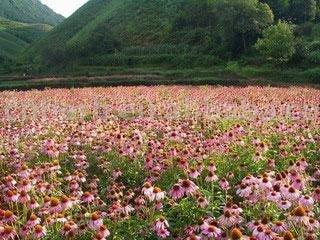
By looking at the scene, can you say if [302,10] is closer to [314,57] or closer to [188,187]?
[314,57]

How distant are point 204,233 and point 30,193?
314 cm

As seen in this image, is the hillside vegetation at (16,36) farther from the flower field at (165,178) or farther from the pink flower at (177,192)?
the pink flower at (177,192)

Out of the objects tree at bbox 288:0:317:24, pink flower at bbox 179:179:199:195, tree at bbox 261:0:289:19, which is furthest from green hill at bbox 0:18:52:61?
pink flower at bbox 179:179:199:195

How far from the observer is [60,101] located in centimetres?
1973

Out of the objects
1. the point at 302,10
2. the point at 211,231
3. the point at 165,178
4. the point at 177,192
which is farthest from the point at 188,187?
the point at 302,10

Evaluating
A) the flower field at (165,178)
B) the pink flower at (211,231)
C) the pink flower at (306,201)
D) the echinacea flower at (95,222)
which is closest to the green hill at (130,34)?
the flower field at (165,178)

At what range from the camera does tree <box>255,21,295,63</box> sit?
41.9 m

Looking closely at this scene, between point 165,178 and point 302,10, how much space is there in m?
53.3

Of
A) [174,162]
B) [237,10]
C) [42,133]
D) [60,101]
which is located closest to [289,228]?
[174,162]

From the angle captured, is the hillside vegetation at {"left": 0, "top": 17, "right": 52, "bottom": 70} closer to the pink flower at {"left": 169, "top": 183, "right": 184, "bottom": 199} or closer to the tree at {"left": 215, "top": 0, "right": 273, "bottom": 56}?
the tree at {"left": 215, "top": 0, "right": 273, "bottom": 56}

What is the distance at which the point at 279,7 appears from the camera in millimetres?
58281

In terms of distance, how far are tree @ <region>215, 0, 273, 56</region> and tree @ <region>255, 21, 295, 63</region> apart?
4.84 m

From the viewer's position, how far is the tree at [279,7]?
189ft

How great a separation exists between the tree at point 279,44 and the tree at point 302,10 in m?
14.0
